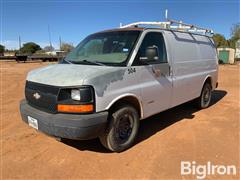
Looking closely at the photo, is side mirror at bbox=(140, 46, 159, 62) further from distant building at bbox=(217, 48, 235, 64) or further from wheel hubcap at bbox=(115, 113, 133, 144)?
distant building at bbox=(217, 48, 235, 64)

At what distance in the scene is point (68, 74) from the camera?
349 centimetres

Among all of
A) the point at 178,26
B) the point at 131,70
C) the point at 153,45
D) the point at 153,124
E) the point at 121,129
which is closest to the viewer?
the point at 131,70

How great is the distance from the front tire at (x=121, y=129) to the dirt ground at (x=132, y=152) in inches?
6.6

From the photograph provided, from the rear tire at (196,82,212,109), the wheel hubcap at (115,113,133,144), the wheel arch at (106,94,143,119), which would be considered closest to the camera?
the wheel arch at (106,94,143,119)

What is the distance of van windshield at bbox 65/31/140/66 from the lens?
3.97 m

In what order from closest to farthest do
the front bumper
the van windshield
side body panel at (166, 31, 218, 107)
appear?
the front bumper
the van windshield
side body panel at (166, 31, 218, 107)

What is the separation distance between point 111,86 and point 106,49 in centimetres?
112

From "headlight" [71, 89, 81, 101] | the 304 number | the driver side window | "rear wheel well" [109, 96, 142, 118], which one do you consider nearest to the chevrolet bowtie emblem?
"headlight" [71, 89, 81, 101]

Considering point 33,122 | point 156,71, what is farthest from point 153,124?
point 33,122

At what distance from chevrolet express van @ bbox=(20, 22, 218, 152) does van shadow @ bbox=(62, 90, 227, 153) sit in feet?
1.61

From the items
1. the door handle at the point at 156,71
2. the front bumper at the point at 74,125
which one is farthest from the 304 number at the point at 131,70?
the front bumper at the point at 74,125

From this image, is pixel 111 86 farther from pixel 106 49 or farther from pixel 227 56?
pixel 227 56

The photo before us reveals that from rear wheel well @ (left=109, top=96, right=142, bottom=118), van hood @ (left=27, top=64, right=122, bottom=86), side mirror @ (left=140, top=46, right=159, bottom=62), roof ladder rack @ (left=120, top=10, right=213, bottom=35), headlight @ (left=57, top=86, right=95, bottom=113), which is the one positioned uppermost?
roof ladder rack @ (left=120, top=10, right=213, bottom=35)

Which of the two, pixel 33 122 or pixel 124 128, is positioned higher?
pixel 33 122
